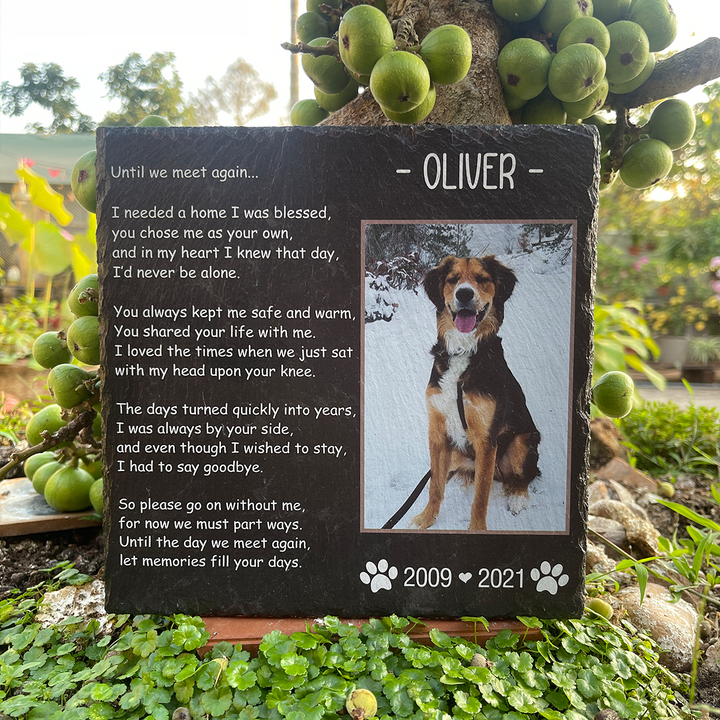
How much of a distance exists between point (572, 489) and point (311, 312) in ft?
2.72

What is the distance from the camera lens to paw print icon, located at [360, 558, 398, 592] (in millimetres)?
1389

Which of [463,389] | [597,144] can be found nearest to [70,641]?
[463,389]

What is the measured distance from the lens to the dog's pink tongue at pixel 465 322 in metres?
1.37

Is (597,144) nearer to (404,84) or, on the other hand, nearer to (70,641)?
(404,84)

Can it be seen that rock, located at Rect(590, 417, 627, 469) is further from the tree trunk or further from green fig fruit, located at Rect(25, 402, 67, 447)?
green fig fruit, located at Rect(25, 402, 67, 447)

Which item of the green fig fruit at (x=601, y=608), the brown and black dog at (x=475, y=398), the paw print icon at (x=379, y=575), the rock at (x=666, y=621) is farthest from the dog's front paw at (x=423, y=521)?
the rock at (x=666, y=621)

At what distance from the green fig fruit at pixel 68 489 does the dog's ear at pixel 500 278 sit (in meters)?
1.46

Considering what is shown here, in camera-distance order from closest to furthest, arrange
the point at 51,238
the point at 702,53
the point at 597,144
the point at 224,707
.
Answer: the point at 224,707 < the point at 597,144 < the point at 702,53 < the point at 51,238

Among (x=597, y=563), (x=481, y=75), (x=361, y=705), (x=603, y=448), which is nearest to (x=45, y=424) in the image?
(x=361, y=705)

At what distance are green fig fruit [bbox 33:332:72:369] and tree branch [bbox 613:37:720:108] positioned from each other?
6.48 ft

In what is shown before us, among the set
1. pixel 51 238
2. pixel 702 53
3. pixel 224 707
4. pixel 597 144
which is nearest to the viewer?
pixel 224 707

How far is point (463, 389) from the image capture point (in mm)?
1384

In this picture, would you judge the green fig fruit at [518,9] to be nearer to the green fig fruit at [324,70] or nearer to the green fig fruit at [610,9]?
the green fig fruit at [610,9]

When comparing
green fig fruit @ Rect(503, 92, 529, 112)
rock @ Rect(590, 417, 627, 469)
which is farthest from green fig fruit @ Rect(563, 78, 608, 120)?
rock @ Rect(590, 417, 627, 469)
